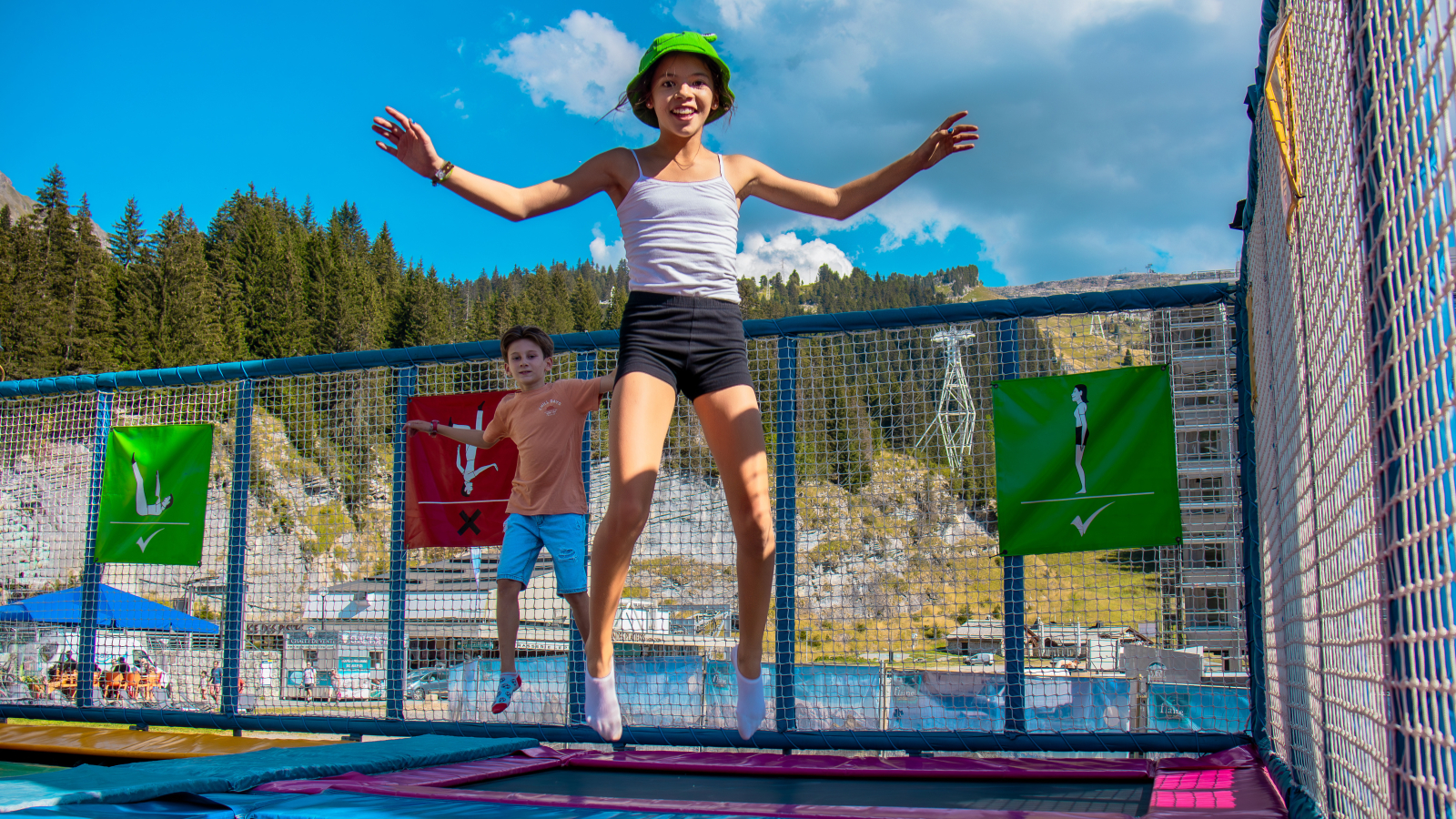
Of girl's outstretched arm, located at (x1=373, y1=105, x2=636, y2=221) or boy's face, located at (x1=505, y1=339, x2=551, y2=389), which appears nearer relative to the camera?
girl's outstretched arm, located at (x1=373, y1=105, x2=636, y2=221)

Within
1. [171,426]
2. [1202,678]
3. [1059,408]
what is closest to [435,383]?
[171,426]

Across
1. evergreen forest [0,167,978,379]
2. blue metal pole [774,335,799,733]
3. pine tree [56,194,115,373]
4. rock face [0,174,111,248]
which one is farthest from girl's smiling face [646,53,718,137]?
rock face [0,174,111,248]

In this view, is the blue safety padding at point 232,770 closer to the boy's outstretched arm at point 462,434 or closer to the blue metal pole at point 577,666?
the blue metal pole at point 577,666

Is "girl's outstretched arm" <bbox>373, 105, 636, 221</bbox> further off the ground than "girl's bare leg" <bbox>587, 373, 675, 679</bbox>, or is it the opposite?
"girl's outstretched arm" <bbox>373, 105, 636, 221</bbox>

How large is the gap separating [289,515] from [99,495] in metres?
2.12

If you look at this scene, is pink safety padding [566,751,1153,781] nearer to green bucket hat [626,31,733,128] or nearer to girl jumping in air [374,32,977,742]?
girl jumping in air [374,32,977,742]

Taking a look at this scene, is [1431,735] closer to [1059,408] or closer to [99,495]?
[1059,408]

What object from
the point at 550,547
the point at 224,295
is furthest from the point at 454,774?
the point at 224,295

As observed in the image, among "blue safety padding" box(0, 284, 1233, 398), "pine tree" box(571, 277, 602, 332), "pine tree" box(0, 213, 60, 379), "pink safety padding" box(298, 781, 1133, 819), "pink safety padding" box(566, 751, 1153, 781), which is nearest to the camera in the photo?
"pink safety padding" box(298, 781, 1133, 819)

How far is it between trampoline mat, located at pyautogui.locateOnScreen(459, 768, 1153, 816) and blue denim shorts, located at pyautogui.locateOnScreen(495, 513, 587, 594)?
724mm

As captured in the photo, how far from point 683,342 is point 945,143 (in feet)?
2.80

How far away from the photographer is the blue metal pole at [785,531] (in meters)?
3.67

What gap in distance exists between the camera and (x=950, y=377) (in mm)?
4008

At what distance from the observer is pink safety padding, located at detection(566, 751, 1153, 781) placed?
2.92m
